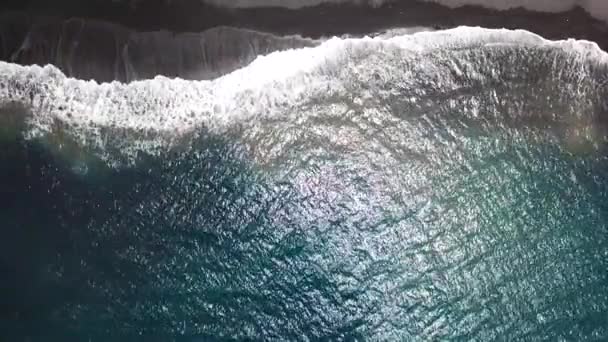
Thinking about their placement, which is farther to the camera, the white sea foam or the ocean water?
the white sea foam

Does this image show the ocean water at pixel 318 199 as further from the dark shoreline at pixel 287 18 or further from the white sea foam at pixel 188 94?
the dark shoreline at pixel 287 18

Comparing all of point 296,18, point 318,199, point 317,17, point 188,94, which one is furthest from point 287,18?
point 318,199

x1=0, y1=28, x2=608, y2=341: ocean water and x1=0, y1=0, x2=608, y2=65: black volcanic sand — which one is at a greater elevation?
x1=0, y1=0, x2=608, y2=65: black volcanic sand

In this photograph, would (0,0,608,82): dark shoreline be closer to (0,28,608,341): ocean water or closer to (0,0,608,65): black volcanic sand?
(0,0,608,65): black volcanic sand

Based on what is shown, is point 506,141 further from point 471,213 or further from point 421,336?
point 421,336

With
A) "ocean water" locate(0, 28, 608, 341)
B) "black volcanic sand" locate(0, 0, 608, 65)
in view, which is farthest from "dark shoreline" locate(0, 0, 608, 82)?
"ocean water" locate(0, 28, 608, 341)

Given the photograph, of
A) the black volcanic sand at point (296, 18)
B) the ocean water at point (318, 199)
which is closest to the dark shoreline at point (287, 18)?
the black volcanic sand at point (296, 18)

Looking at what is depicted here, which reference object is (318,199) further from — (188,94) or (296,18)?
(296,18)
